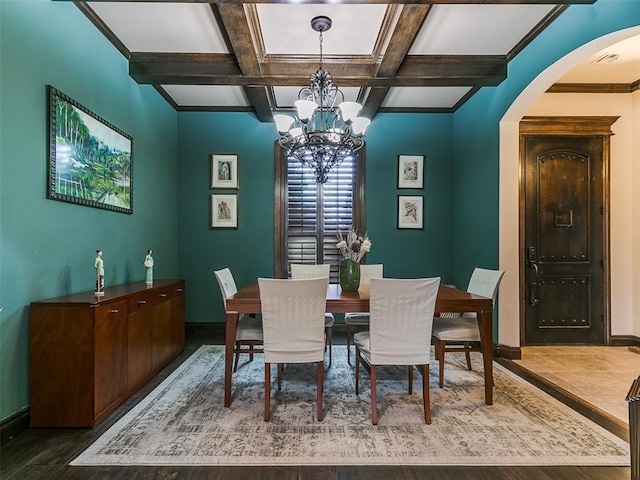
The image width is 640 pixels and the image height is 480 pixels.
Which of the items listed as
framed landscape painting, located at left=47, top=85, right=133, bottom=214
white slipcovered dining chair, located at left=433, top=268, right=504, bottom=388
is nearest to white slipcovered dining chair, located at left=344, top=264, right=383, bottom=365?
white slipcovered dining chair, located at left=433, top=268, right=504, bottom=388

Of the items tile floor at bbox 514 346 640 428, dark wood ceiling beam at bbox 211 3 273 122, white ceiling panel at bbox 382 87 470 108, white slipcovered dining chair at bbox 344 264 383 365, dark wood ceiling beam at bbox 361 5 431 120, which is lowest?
tile floor at bbox 514 346 640 428

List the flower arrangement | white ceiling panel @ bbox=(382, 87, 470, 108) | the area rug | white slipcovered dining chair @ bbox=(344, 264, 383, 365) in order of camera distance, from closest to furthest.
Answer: the area rug → the flower arrangement → white slipcovered dining chair @ bbox=(344, 264, 383, 365) → white ceiling panel @ bbox=(382, 87, 470, 108)

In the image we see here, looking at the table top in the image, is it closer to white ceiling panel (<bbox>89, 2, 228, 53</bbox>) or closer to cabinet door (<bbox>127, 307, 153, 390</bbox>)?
cabinet door (<bbox>127, 307, 153, 390</bbox>)

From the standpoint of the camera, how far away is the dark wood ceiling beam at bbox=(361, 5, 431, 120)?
273 cm

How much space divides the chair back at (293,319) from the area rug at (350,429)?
17.4 inches

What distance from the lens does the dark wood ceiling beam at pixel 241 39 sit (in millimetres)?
2695

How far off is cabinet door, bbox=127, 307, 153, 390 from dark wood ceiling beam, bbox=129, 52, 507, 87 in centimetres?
242

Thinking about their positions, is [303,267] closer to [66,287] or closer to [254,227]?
[254,227]

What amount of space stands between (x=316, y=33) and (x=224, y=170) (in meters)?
2.43

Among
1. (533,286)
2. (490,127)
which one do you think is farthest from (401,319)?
(490,127)

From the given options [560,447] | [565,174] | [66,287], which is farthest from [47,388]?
[565,174]

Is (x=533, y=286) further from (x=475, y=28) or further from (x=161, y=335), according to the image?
(x=161, y=335)

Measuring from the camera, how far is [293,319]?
7.98 feet

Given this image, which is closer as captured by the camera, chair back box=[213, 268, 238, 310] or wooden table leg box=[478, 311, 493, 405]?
wooden table leg box=[478, 311, 493, 405]
